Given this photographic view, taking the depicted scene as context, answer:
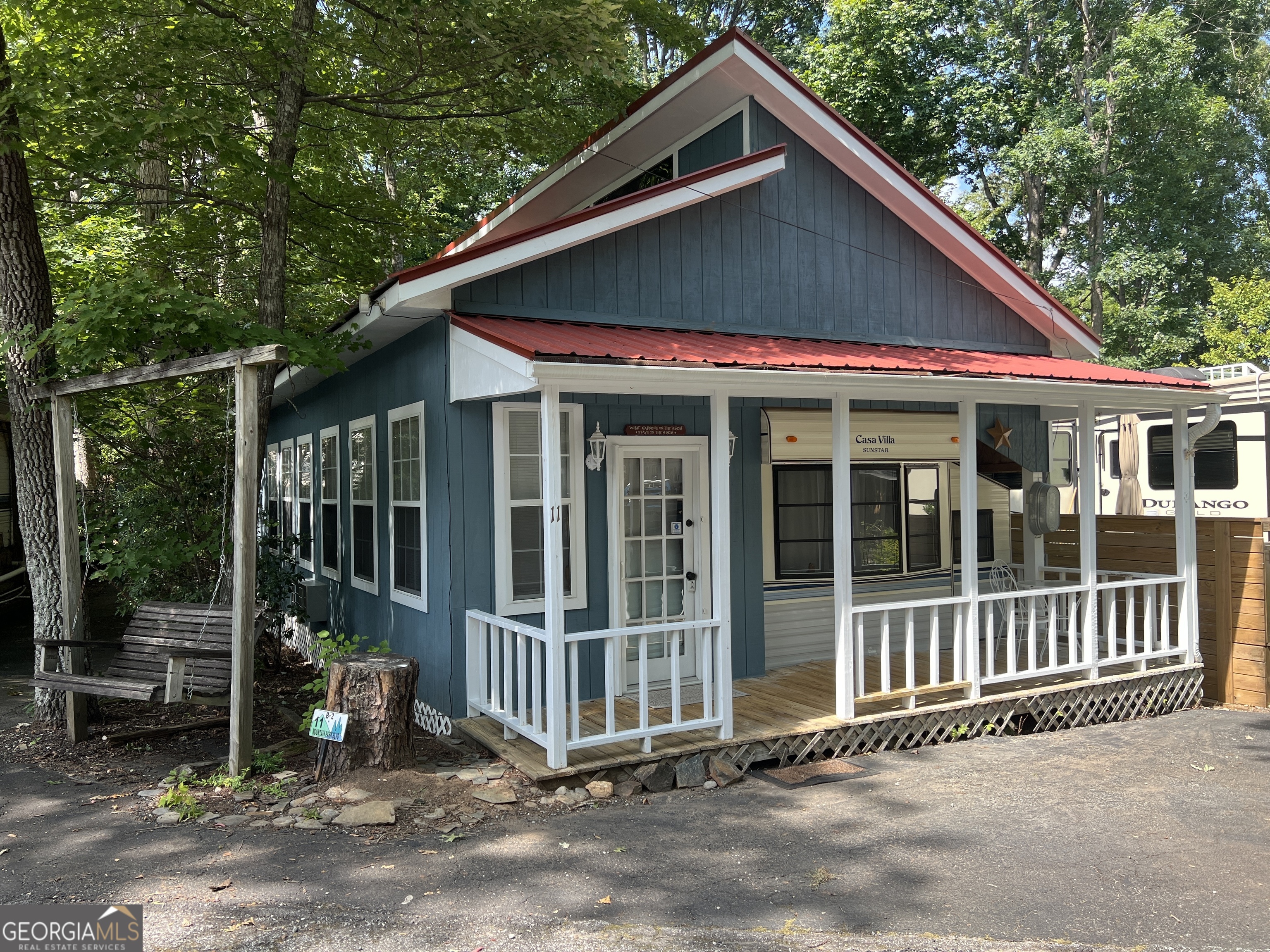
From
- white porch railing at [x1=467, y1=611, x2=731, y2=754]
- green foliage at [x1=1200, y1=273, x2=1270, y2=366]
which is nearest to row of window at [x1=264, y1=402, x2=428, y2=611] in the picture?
white porch railing at [x1=467, y1=611, x2=731, y2=754]

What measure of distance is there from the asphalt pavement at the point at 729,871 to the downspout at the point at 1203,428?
3.27 meters

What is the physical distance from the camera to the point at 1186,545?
827 centimetres

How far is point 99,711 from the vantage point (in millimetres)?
7336

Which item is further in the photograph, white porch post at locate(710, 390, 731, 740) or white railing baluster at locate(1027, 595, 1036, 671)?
white railing baluster at locate(1027, 595, 1036, 671)

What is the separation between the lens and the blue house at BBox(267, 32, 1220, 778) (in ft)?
20.1

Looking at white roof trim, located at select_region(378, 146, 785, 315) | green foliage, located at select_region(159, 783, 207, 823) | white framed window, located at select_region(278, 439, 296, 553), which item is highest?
white roof trim, located at select_region(378, 146, 785, 315)

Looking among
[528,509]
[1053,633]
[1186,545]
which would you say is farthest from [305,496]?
[1186,545]

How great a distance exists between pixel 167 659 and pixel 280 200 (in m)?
4.60

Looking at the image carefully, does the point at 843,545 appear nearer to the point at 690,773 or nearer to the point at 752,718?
the point at 752,718

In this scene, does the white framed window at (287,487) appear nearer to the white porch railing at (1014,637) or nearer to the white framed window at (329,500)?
the white framed window at (329,500)

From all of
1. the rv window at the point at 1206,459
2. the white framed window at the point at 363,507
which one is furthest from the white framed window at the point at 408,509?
the rv window at the point at 1206,459

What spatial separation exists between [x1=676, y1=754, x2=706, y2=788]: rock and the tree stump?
1.70m

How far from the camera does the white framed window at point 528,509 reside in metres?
6.57

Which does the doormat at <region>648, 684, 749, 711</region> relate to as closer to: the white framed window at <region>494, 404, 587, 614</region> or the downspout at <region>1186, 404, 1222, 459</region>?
the white framed window at <region>494, 404, 587, 614</region>
